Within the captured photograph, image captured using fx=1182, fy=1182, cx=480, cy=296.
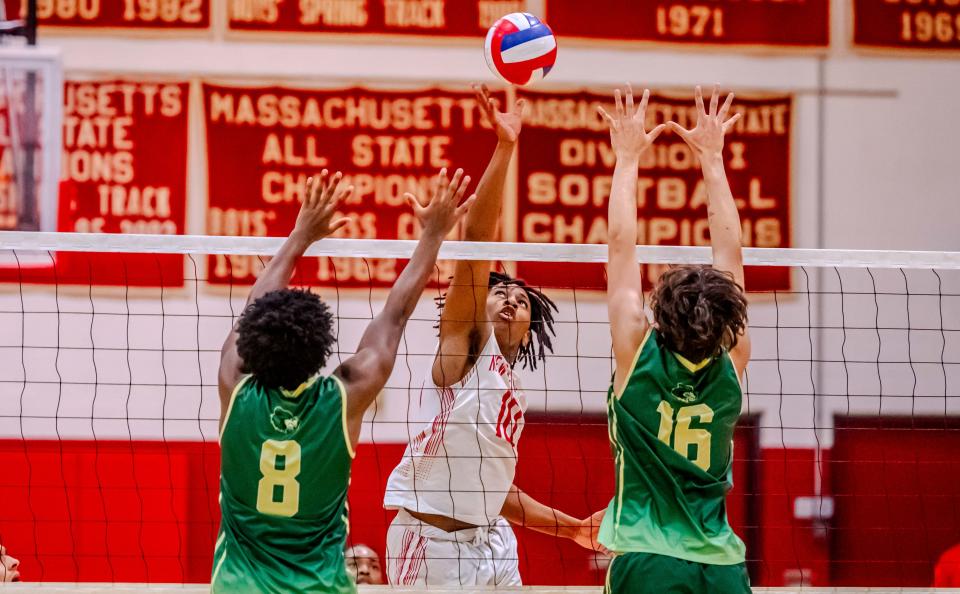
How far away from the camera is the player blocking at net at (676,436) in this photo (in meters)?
3.29

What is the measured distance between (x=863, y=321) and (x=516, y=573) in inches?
181

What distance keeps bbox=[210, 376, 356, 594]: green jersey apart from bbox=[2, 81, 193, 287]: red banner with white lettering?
4944mm

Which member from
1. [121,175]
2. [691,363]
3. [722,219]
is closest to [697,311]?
[691,363]

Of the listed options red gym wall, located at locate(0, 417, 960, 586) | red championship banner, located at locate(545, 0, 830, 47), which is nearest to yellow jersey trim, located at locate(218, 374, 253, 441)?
red gym wall, located at locate(0, 417, 960, 586)

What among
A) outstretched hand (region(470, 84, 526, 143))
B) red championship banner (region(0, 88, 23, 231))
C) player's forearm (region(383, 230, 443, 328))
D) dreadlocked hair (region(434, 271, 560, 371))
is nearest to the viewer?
player's forearm (region(383, 230, 443, 328))

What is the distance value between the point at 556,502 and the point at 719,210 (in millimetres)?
4864

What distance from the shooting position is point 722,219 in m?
3.82

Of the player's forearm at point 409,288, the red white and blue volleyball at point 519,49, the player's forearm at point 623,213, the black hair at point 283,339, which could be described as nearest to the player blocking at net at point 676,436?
the player's forearm at point 623,213

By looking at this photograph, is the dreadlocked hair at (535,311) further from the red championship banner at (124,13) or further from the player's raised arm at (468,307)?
the red championship banner at (124,13)

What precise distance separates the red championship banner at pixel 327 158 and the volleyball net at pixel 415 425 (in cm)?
19

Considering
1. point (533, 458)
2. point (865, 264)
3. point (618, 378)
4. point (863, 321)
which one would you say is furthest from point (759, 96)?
point (618, 378)

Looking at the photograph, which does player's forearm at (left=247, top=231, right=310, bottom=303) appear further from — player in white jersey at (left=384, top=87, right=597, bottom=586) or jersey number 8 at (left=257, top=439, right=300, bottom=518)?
player in white jersey at (left=384, top=87, right=597, bottom=586)

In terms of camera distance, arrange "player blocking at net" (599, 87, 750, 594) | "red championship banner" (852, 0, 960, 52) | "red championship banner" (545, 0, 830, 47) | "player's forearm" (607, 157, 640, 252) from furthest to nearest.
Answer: "red championship banner" (852, 0, 960, 52) → "red championship banner" (545, 0, 830, 47) → "player's forearm" (607, 157, 640, 252) → "player blocking at net" (599, 87, 750, 594)

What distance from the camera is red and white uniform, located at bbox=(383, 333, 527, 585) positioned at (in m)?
4.83
